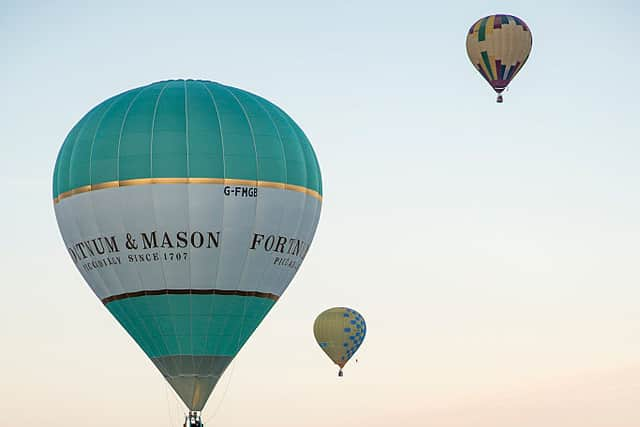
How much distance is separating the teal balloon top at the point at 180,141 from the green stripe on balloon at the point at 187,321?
→ 13.0 ft

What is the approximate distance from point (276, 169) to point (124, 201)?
496cm

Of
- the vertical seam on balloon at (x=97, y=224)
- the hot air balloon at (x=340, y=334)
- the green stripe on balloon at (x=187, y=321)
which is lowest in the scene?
the green stripe on balloon at (x=187, y=321)

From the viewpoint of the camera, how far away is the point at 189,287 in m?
56.5

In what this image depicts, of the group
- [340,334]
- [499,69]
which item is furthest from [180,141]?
[340,334]

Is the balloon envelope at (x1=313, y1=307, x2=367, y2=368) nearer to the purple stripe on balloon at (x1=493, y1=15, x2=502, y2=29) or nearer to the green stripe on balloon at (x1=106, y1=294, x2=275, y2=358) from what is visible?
the purple stripe on balloon at (x1=493, y1=15, x2=502, y2=29)

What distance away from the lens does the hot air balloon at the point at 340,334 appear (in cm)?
8519

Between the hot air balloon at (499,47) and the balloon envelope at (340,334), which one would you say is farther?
the balloon envelope at (340,334)

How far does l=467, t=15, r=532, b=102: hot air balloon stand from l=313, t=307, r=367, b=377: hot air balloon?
54.1 feet

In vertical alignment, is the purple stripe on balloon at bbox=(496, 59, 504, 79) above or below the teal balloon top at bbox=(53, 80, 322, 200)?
above

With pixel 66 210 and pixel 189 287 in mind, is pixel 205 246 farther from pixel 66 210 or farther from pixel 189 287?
pixel 66 210

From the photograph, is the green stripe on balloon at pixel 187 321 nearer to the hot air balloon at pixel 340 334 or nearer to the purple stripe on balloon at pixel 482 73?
the purple stripe on balloon at pixel 482 73

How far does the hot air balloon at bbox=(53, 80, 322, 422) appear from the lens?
5625 cm

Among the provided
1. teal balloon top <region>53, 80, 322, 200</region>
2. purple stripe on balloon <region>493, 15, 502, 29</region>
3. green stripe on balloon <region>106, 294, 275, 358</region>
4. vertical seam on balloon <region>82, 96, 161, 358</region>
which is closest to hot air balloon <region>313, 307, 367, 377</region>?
purple stripe on balloon <region>493, 15, 502, 29</region>

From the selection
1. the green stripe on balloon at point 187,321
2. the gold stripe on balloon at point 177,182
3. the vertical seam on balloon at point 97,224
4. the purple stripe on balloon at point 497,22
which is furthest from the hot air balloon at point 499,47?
the vertical seam on balloon at point 97,224
